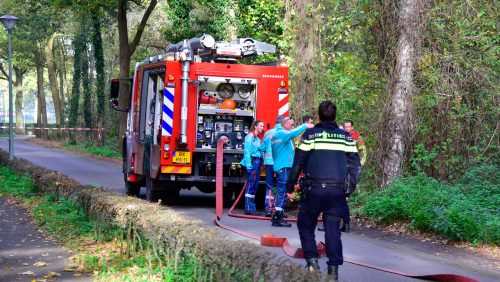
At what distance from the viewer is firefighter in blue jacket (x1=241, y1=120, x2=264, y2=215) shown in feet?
47.9

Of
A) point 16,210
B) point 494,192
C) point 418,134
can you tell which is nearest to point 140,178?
point 16,210

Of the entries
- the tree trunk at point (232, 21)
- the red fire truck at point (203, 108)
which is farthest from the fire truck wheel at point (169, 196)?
the tree trunk at point (232, 21)

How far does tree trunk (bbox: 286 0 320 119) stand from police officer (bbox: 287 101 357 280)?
10279mm

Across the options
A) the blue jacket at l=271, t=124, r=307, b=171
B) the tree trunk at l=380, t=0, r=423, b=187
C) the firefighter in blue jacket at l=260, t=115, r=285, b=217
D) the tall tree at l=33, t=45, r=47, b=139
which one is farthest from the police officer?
the tall tree at l=33, t=45, r=47, b=139

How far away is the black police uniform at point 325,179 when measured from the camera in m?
8.23

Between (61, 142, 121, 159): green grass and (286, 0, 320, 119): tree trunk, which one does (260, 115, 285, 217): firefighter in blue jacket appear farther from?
(61, 142, 121, 159): green grass

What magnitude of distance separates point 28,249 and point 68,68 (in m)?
61.5

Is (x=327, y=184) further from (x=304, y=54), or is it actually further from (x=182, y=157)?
(x=304, y=54)

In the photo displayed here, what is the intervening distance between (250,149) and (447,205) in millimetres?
3682

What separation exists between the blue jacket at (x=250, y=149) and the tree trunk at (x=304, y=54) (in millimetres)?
4188

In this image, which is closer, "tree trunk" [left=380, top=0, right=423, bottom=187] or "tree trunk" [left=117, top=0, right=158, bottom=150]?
"tree trunk" [left=380, top=0, right=423, bottom=187]

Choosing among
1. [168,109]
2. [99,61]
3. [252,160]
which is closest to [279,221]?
[252,160]

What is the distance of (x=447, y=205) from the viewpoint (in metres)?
13.0

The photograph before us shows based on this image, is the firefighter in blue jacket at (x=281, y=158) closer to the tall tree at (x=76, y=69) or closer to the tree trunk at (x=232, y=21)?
the tree trunk at (x=232, y=21)
